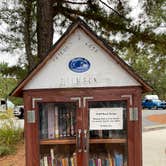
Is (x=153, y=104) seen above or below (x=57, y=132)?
below

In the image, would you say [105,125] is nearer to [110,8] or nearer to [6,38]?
[110,8]

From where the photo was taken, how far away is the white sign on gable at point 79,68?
4.91m

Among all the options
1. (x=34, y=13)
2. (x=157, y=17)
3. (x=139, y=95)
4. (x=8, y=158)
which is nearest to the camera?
(x=139, y=95)

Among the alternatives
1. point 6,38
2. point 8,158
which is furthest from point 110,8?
point 8,158

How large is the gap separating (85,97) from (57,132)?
19.1 inches

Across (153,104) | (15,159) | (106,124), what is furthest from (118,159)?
(153,104)

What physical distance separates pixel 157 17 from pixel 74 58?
723 cm

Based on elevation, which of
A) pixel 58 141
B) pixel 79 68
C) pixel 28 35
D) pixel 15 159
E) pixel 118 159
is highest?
pixel 28 35

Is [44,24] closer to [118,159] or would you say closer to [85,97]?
[85,97]

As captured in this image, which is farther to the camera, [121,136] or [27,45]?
[27,45]

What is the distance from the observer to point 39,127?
500 cm

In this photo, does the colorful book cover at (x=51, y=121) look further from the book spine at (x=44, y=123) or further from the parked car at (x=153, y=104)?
the parked car at (x=153, y=104)

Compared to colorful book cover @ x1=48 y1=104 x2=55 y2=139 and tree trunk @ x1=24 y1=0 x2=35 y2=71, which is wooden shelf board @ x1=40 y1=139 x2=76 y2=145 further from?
tree trunk @ x1=24 y1=0 x2=35 y2=71

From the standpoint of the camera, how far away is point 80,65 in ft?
16.2
